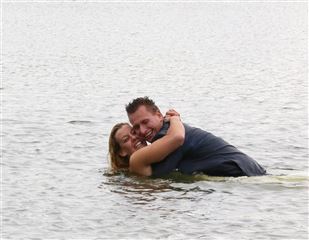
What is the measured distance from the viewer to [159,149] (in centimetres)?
1343

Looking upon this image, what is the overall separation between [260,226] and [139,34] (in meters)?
45.1

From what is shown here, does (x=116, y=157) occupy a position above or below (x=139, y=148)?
below

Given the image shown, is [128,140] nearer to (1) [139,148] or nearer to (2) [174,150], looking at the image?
(1) [139,148]

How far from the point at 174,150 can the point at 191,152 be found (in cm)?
33

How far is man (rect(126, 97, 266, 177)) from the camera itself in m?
13.8

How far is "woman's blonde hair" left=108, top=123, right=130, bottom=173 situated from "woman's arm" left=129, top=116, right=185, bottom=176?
0.42 metres

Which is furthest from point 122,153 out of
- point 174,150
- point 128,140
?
point 174,150

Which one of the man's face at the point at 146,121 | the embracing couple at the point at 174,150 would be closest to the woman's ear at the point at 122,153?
the embracing couple at the point at 174,150

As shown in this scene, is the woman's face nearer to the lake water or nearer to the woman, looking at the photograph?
the woman

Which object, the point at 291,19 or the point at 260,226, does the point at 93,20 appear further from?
the point at 260,226

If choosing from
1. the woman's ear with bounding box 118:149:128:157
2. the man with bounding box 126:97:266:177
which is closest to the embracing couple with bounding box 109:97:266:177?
the man with bounding box 126:97:266:177

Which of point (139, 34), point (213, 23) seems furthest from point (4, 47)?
point (213, 23)

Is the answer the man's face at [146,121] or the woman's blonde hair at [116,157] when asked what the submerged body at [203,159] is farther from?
the woman's blonde hair at [116,157]

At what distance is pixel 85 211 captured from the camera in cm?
1270
